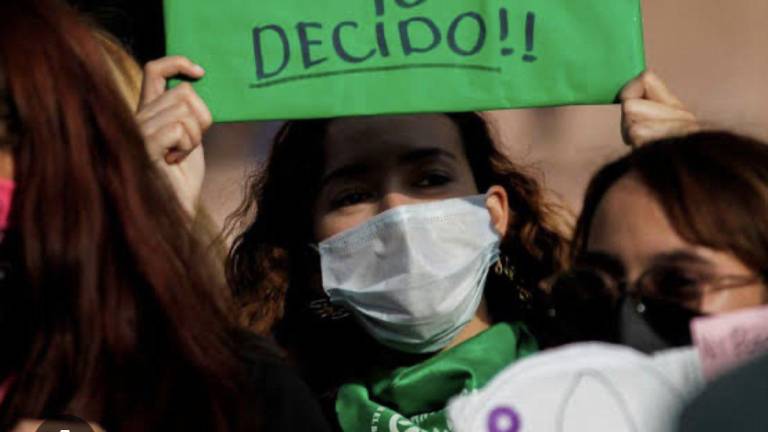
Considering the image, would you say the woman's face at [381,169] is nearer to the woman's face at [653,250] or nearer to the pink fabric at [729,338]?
the woman's face at [653,250]

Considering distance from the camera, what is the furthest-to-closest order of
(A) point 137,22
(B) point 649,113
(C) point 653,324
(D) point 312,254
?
(A) point 137,22
(D) point 312,254
(B) point 649,113
(C) point 653,324

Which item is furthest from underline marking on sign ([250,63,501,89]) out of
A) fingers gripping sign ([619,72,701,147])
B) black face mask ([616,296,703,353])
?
black face mask ([616,296,703,353])

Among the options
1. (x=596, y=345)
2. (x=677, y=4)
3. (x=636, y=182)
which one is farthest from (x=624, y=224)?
(x=677, y=4)

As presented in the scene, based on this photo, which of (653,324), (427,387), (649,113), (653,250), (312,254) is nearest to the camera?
(653,324)

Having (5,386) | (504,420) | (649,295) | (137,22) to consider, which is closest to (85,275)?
(5,386)

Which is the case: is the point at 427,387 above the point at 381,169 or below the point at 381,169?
below

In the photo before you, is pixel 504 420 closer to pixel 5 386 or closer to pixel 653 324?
pixel 653 324

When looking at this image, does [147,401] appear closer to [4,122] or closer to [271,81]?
[4,122]

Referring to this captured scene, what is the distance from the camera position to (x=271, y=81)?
337cm

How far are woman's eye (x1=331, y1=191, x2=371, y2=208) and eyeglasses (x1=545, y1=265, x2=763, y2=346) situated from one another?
3.15ft

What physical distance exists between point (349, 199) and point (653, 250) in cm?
110

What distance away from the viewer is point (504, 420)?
7.83 feet

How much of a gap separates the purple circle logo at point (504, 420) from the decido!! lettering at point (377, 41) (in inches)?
44.3

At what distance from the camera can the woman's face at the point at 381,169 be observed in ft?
12.0
